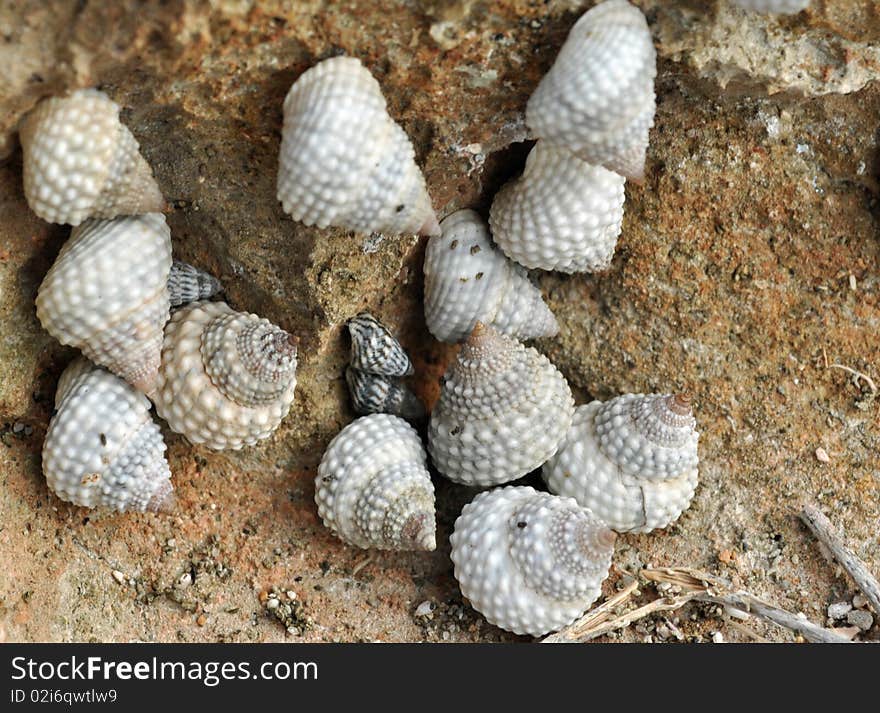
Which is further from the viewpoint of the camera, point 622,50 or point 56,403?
point 56,403

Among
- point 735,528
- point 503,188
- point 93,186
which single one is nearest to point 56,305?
point 93,186

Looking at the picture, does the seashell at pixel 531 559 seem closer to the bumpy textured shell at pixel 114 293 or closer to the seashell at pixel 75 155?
the bumpy textured shell at pixel 114 293

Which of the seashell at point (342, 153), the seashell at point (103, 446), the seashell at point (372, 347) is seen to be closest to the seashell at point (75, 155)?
the seashell at point (342, 153)

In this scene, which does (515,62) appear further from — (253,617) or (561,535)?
(253,617)

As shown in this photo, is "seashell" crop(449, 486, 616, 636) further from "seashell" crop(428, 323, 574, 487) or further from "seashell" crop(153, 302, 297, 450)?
"seashell" crop(153, 302, 297, 450)

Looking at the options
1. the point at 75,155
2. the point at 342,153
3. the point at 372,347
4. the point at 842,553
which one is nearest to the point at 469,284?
the point at 372,347

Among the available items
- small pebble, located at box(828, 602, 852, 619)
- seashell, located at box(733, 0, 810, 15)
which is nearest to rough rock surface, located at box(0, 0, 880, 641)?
small pebble, located at box(828, 602, 852, 619)

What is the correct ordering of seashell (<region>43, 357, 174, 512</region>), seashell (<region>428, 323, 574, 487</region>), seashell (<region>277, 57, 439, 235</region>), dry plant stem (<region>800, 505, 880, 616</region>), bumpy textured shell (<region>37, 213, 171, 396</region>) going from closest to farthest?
seashell (<region>277, 57, 439, 235</region>) < bumpy textured shell (<region>37, 213, 171, 396</region>) < seashell (<region>43, 357, 174, 512</region>) < seashell (<region>428, 323, 574, 487</region>) < dry plant stem (<region>800, 505, 880, 616</region>)
